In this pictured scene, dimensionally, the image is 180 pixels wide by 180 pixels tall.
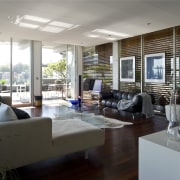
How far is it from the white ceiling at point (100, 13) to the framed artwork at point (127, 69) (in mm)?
1696

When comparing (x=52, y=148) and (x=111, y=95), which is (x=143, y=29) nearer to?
(x=111, y=95)

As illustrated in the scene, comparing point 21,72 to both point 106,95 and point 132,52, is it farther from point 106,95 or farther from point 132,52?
point 132,52

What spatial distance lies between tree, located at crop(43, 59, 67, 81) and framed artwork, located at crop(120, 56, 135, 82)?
122 inches

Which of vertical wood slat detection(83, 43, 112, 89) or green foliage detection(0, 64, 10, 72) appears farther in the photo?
vertical wood slat detection(83, 43, 112, 89)

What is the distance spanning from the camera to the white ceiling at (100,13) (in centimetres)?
392

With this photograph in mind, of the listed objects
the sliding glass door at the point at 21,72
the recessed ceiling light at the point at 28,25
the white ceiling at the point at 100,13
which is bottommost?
the sliding glass door at the point at 21,72

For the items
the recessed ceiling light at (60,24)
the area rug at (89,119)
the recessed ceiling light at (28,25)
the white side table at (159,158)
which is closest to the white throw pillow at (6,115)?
the white side table at (159,158)

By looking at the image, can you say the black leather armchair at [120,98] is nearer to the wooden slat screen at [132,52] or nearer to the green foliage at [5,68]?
the wooden slat screen at [132,52]

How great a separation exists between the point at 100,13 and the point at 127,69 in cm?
353

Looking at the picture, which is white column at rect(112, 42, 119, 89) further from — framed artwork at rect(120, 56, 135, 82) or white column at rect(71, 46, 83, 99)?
white column at rect(71, 46, 83, 99)

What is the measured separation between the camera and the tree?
9.41 metres

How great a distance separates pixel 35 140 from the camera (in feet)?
7.83

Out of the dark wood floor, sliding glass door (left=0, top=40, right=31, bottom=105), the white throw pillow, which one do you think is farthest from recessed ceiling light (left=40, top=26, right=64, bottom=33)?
the white throw pillow

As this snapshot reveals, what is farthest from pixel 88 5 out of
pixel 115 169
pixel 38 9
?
pixel 115 169
